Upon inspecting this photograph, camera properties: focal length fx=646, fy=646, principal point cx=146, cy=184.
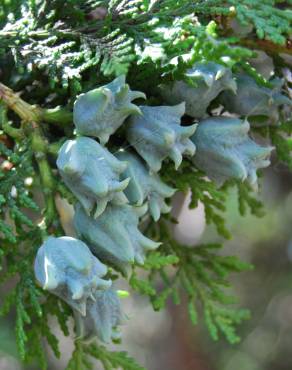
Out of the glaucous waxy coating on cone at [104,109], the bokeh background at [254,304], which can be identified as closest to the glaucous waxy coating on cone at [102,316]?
the glaucous waxy coating on cone at [104,109]

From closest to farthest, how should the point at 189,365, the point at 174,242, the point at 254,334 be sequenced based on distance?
the point at 174,242
the point at 189,365
the point at 254,334

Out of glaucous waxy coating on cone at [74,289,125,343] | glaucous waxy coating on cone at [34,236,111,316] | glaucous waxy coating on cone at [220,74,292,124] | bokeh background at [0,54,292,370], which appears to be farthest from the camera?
bokeh background at [0,54,292,370]

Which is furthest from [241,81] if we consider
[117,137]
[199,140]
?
[117,137]

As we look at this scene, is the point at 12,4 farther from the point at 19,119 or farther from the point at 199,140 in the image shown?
the point at 199,140

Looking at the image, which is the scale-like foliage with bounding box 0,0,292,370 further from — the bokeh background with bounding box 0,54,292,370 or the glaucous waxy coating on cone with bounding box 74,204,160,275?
the bokeh background with bounding box 0,54,292,370

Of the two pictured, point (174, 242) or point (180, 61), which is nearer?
point (180, 61)

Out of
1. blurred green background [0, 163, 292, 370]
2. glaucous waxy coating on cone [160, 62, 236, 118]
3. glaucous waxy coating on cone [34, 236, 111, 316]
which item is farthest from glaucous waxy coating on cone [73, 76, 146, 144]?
blurred green background [0, 163, 292, 370]

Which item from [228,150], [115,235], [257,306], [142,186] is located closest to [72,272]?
[115,235]
